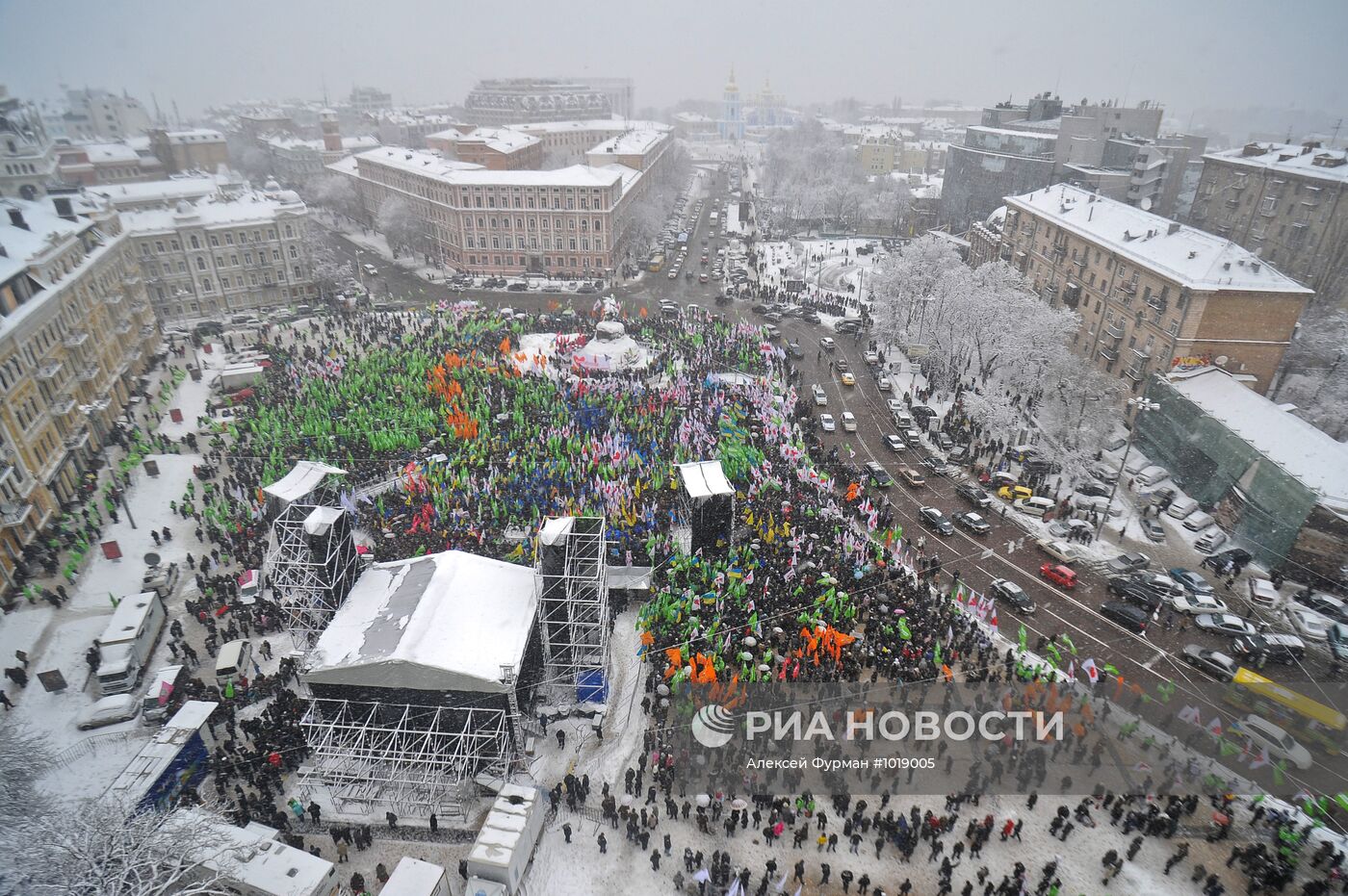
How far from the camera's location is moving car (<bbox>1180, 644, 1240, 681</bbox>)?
2244 cm

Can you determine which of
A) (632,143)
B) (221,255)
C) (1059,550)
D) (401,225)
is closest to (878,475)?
(1059,550)

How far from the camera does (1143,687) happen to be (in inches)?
883

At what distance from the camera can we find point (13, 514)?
27.8 meters

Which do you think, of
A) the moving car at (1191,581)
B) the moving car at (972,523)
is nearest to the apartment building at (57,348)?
the moving car at (972,523)

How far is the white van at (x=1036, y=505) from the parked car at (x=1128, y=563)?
12.0 ft

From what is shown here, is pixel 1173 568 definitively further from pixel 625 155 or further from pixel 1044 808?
pixel 625 155

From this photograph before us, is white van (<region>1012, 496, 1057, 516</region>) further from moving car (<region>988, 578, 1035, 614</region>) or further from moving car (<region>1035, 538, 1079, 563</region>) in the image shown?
moving car (<region>988, 578, 1035, 614</region>)

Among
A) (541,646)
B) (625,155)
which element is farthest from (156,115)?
(541,646)

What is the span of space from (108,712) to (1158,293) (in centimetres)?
5079

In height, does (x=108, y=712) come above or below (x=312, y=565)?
below

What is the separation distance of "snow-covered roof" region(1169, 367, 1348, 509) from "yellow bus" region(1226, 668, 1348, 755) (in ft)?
31.8

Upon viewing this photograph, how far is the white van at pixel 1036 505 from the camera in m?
31.7

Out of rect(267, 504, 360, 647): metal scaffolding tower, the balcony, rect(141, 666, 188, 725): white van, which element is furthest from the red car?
the balcony

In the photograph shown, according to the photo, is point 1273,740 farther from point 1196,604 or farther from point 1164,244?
point 1164,244
